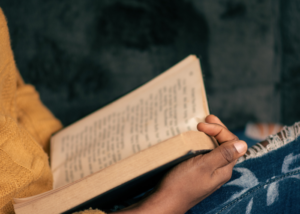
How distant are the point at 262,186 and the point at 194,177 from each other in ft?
0.55

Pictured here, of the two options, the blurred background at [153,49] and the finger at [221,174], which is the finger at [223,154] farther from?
the blurred background at [153,49]

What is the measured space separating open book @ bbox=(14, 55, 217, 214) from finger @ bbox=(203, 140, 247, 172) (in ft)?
0.04

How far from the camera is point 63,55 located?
0.96 m

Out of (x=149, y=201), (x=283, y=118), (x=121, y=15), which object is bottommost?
(x=283, y=118)

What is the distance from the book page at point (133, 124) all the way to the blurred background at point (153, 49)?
51 centimetres

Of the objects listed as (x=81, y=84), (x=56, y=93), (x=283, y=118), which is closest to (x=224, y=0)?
(x=283, y=118)

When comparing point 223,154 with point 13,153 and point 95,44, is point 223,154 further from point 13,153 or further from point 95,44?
point 95,44

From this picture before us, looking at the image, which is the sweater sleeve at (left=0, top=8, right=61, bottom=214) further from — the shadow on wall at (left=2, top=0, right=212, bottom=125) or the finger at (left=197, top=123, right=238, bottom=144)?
the shadow on wall at (left=2, top=0, right=212, bottom=125)


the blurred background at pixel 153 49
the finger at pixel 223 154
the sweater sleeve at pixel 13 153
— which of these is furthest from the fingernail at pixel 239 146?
the blurred background at pixel 153 49

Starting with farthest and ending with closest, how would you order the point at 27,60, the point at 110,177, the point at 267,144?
1. the point at 27,60
2. the point at 267,144
3. the point at 110,177

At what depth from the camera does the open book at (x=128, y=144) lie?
0.95 ft

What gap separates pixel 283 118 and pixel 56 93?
93 centimetres

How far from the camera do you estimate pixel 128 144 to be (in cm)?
39

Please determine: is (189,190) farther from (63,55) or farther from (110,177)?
(63,55)
